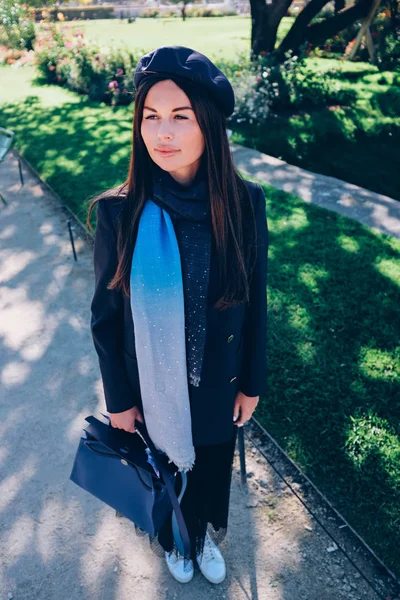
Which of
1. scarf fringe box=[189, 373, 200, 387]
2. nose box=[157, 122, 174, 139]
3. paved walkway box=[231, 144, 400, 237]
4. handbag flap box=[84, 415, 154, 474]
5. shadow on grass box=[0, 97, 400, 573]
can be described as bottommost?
shadow on grass box=[0, 97, 400, 573]

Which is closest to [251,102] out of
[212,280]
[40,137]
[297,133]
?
[297,133]

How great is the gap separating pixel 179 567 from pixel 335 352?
76.3 inches

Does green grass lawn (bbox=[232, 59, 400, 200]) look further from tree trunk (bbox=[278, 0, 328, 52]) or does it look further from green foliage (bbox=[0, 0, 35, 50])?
green foliage (bbox=[0, 0, 35, 50])

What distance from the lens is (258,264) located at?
1891 millimetres

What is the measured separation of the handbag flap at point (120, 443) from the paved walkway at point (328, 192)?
421 cm

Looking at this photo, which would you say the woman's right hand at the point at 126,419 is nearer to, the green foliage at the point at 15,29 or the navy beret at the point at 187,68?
the navy beret at the point at 187,68

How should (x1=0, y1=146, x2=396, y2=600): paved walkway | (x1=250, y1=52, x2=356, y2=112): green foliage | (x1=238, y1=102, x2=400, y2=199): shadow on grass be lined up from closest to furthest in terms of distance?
(x1=0, y1=146, x2=396, y2=600): paved walkway → (x1=238, y1=102, x2=400, y2=199): shadow on grass → (x1=250, y1=52, x2=356, y2=112): green foliage

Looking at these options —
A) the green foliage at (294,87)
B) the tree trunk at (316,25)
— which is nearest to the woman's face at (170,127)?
the green foliage at (294,87)

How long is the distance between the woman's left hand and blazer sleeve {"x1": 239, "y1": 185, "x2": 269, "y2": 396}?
0.03 meters

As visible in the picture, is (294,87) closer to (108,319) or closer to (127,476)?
(108,319)

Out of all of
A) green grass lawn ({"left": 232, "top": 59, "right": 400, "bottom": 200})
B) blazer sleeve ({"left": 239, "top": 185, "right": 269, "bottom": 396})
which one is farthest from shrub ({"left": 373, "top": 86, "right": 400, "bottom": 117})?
blazer sleeve ({"left": 239, "top": 185, "right": 269, "bottom": 396})

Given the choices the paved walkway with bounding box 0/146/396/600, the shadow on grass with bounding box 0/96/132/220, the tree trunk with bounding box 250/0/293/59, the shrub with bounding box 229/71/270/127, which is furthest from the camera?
the tree trunk with bounding box 250/0/293/59

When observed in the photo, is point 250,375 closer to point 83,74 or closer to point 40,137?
point 40,137

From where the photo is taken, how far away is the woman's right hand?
2028 mm
